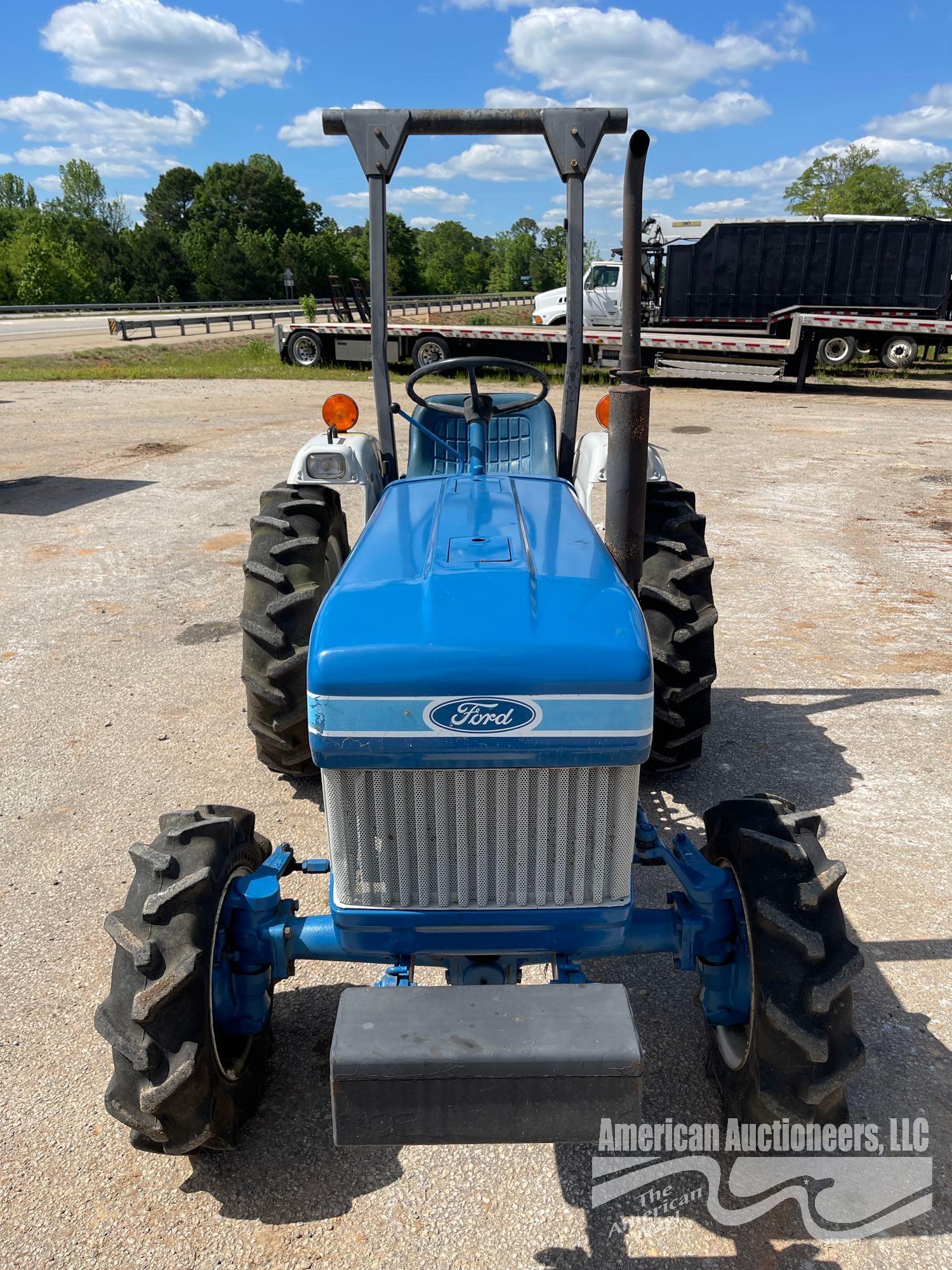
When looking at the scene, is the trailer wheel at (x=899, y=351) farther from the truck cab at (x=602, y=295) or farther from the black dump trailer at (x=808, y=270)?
the truck cab at (x=602, y=295)

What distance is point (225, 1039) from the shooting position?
7.79 ft

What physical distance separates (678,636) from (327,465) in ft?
5.44

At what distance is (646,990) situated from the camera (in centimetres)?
291

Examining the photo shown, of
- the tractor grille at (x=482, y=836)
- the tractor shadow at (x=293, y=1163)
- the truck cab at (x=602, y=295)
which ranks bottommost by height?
the tractor shadow at (x=293, y=1163)

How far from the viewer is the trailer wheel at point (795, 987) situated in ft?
6.90

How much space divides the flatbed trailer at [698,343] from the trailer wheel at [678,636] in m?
13.5

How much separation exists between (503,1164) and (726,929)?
2.63 ft

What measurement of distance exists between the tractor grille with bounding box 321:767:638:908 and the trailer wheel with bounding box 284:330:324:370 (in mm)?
18764

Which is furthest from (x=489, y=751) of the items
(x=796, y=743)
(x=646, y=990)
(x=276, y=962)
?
(x=796, y=743)

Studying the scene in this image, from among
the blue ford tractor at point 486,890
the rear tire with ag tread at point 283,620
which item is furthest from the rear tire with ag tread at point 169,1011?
the rear tire with ag tread at point 283,620

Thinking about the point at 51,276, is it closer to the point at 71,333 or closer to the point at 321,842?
the point at 71,333

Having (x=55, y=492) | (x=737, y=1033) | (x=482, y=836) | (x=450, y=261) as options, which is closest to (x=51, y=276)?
(x=450, y=261)

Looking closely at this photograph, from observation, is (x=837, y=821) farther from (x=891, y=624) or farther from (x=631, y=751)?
(x=891, y=624)

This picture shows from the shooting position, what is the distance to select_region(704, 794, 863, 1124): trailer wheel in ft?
6.90
